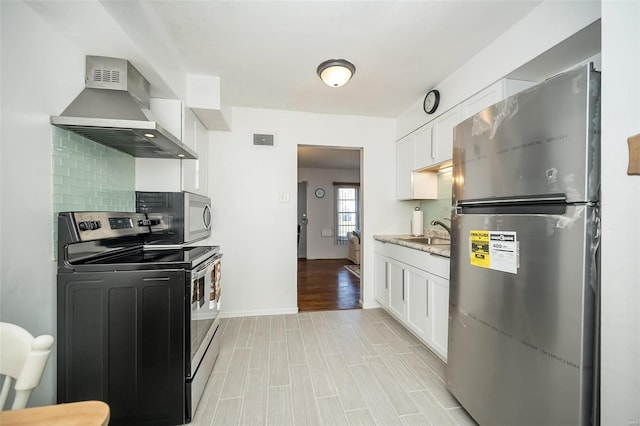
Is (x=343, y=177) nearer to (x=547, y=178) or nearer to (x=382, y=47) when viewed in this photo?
(x=382, y=47)

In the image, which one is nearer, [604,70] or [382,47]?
[604,70]

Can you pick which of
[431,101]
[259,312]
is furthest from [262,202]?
[431,101]

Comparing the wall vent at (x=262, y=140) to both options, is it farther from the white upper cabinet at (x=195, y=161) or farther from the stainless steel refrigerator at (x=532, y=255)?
the stainless steel refrigerator at (x=532, y=255)

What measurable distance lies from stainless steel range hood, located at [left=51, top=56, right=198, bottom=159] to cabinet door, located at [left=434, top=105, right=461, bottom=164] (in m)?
2.18

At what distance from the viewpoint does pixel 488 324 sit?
1268 mm

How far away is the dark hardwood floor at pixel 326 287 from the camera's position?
335 cm

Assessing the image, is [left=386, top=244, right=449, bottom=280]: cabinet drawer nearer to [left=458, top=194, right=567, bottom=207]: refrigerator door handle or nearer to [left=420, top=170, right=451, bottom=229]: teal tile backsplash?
[left=458, top=194, right=567, bottom=207]: refrigerator door handle

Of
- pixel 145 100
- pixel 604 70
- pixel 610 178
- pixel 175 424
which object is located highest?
pixel 145 100

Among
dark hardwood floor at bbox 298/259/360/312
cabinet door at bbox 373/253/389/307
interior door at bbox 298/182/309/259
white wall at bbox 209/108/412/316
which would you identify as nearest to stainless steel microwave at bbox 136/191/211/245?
white wall at bbox 209/108/412/316

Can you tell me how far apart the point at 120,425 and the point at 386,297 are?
2.37 metres

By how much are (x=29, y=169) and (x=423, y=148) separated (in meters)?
2.89

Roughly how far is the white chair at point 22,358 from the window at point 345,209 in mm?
6357

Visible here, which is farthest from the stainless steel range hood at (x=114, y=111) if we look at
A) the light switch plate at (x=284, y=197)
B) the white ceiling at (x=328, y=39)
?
the light switch plate at (x=284, y=197)

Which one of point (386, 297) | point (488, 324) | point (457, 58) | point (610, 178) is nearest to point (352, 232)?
point (386, 297)
